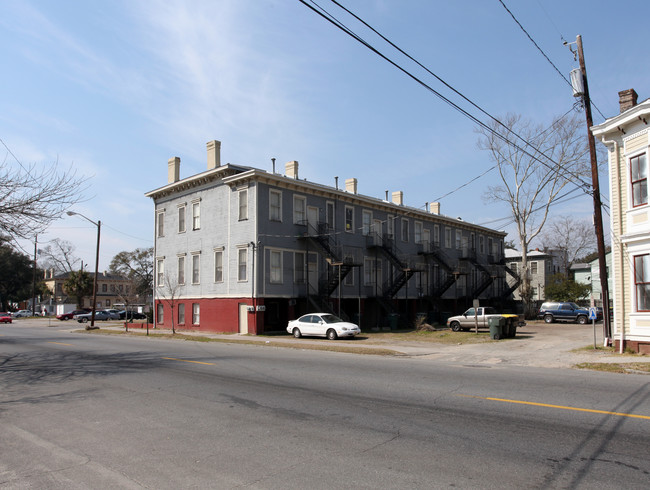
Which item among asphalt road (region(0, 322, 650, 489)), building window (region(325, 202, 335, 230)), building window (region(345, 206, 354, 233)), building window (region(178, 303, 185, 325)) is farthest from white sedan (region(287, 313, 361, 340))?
asphalt road (region(0, 322, 650, 489))

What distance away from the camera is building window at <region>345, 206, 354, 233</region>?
37.7 m

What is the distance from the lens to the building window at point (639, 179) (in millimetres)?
17047

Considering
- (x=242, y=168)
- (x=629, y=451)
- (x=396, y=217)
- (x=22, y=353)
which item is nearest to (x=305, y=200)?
(x=242, y=168)

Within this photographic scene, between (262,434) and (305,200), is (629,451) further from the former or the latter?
(305,200)

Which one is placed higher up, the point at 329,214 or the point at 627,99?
the point at 627,99

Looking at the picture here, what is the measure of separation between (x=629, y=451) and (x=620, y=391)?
14.8 feet

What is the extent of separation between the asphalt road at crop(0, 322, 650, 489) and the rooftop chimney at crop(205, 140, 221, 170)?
931 inches

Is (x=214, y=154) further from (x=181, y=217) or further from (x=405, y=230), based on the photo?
(x=405, y=230)

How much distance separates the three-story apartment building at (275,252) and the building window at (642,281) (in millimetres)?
17993

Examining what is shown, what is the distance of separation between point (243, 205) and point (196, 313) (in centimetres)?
891

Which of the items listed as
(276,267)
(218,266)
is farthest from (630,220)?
(218,266)

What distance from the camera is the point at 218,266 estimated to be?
34.0 meters

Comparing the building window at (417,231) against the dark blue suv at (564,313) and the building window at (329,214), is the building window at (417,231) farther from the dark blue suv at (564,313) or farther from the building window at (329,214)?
the dark blue suv at (564,313)

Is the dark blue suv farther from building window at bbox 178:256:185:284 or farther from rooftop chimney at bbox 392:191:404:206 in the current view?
building window at bbox 178:256:185:284
